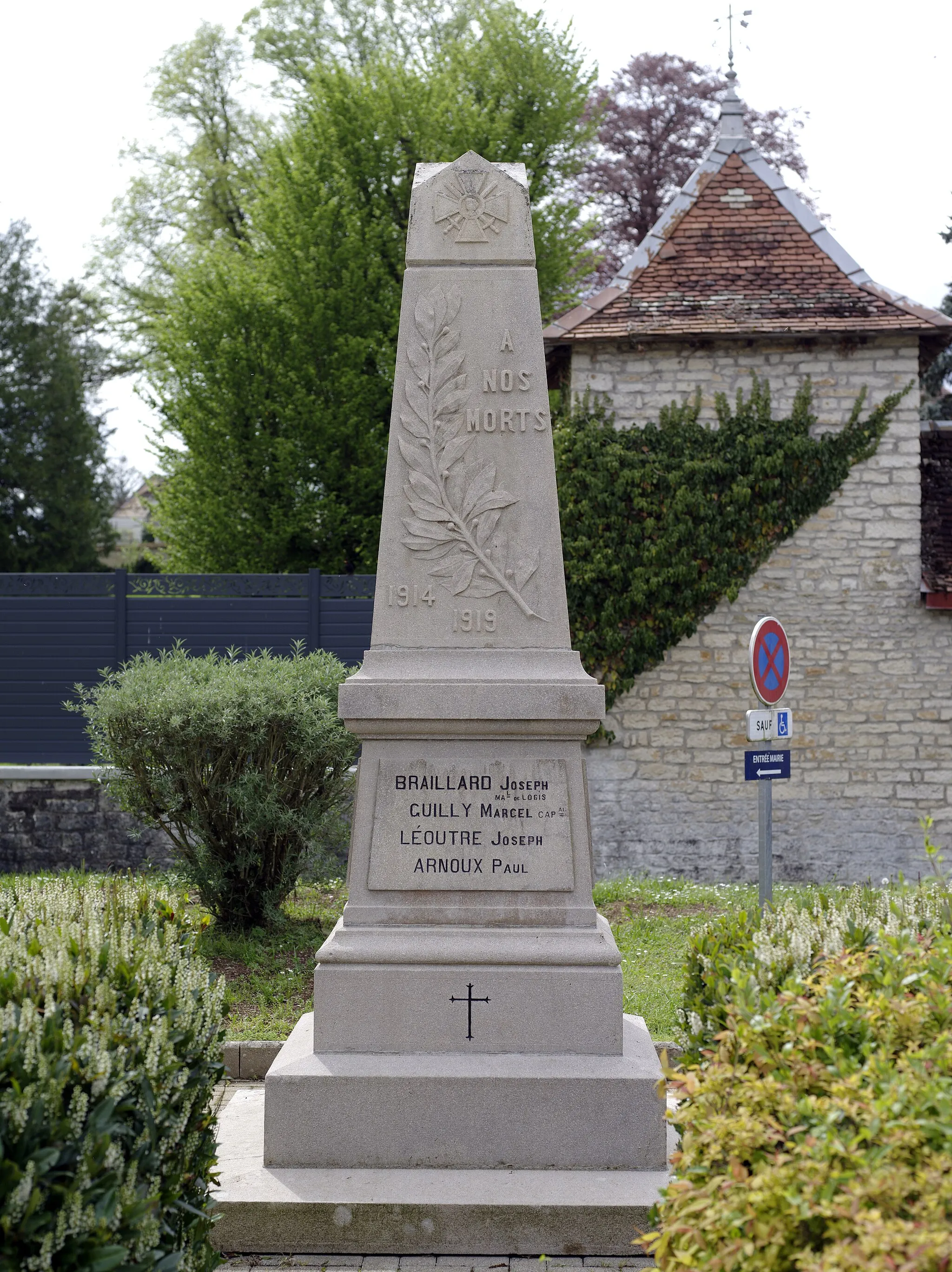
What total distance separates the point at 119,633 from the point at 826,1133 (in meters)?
10.3

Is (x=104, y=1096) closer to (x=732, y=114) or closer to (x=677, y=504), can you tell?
(x=677, y=504)

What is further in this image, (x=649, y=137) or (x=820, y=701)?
(x=649, y=137)

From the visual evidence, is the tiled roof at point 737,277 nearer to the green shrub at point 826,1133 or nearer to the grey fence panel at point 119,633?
the grey fence panel at point 119,633

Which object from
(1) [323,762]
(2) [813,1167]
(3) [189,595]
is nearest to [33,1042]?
(2) [813,1167]

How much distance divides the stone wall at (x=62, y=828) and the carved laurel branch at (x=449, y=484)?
23.9 ft

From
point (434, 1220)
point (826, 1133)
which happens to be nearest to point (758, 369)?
point (434, 1220)

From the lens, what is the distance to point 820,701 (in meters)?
12.1

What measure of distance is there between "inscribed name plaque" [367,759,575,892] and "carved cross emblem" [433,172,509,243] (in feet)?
6.96

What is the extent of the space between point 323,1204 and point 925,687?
9583 mm

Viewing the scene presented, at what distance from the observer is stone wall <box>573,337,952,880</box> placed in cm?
1209

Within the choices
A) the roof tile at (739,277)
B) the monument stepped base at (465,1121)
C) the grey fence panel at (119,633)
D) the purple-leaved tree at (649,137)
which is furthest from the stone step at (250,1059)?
the purple-leaved tree at (649,137)

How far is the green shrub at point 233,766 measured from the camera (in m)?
7.94

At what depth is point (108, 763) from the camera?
859 centimetres

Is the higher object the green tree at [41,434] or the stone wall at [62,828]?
the green tree at [41,434]
